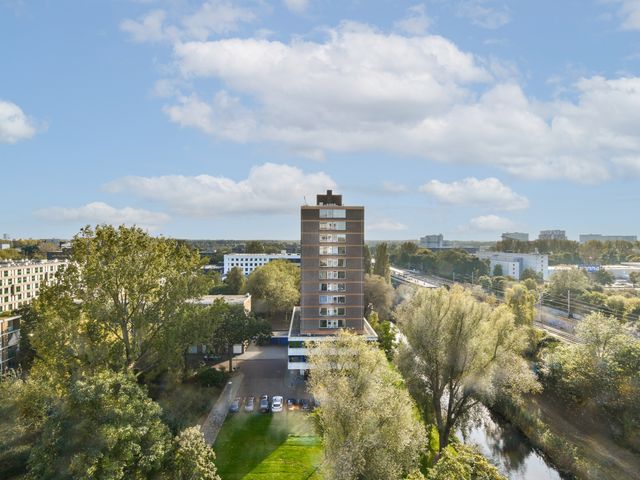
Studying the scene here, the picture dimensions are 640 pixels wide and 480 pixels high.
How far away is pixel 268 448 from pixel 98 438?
12.6 meters

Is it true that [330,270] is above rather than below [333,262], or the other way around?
below

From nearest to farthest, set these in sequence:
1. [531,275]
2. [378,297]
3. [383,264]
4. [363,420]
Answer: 1. [363,420]
2. [378,297]
3. [383,264]
4. [531,275]

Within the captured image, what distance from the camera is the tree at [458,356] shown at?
2716 cm

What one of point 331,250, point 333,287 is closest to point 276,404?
point 333,287

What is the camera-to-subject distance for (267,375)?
136 feet

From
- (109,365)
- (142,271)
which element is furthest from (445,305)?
(109,365)

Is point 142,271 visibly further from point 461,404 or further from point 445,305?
point 461,404

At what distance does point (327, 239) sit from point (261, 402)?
620 inches

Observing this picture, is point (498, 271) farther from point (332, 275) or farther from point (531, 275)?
point (332, 275)

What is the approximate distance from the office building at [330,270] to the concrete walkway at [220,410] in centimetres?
585

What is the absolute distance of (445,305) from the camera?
2827 cm

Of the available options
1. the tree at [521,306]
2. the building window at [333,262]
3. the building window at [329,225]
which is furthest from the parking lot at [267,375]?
the tree at [521,306]

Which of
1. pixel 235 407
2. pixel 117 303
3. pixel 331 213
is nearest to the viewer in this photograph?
pixel 117 303

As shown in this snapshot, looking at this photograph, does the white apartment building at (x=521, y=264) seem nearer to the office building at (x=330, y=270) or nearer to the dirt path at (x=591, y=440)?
the dirt path at (x=591, y=440)
